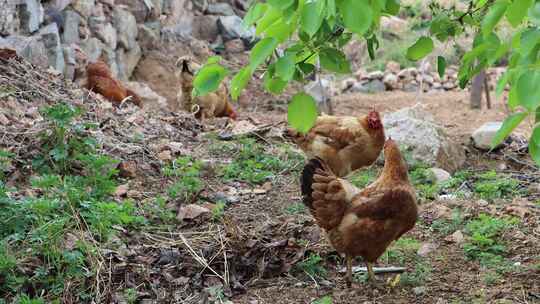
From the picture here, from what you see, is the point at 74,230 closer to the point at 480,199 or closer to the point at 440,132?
the point at 480,199

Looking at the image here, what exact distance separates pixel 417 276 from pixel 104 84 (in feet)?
20.9

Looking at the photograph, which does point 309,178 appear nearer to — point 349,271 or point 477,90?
point 349,271

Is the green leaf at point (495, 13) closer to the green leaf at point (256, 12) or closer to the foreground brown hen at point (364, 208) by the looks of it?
the green leaf at point (256, 12)

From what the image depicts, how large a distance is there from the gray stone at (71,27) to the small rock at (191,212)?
624cm

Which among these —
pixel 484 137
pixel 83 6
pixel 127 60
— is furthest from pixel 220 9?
pixel 484 137

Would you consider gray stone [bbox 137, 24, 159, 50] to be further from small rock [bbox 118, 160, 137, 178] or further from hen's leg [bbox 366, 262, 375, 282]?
hen's leg [bbox 366, 262, 375, 282]

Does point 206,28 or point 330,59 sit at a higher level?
point 330,59

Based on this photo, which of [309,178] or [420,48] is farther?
[309,178]

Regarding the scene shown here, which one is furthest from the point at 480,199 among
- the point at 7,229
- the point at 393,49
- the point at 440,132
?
the point at 393,49

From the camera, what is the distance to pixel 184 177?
6.22m

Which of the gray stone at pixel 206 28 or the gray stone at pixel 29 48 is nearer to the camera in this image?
the gray stone at pixel 29 48

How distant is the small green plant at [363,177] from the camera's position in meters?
6.96

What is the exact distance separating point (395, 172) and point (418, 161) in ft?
12.4

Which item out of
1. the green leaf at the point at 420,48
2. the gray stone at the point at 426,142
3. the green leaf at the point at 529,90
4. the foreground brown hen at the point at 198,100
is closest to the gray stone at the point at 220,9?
the foreground brown hen at the point at 198,100
